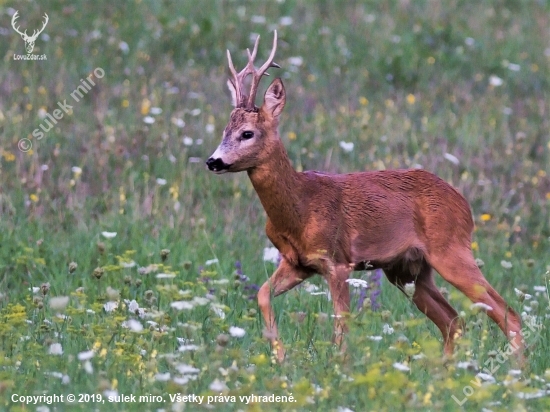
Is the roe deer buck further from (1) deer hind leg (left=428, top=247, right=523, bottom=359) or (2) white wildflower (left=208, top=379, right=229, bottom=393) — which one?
(2) white wildflower (left=208, top=379, right=229, bottom=393)

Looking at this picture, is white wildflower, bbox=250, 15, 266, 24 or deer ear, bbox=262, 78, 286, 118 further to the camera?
white wildflower, bbox=250, 15, 266, 24

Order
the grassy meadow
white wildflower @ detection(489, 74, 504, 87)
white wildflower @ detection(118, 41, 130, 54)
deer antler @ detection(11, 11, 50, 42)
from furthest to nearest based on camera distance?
white wildflower @ detection(489, 74, 504, 87) → white wildflower @ detection(118, 41, 130, 54) → deer antler @ detection(11, 11, 50, 42) → the grassy meadow

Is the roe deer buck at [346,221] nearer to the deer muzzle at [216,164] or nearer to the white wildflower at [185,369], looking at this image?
the deer muzzle at [216,164]

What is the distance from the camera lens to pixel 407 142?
11.8 m

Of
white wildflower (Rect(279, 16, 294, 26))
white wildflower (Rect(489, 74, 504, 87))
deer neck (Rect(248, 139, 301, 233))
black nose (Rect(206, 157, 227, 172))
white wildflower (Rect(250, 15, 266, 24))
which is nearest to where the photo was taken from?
black nose (Rect(206, 157, 227, 172))

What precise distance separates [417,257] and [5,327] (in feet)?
9.22

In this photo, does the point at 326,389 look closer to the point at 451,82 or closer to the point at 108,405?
the point at 108,405

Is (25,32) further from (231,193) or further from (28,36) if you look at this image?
(231,193)

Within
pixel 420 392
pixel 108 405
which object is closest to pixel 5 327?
pixel 108 405

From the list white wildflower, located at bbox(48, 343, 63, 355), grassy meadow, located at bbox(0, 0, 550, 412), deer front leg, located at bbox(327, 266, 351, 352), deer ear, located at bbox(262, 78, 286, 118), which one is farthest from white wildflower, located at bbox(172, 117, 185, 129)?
white wildflower, located at bbox(48, 343, 63, 355)

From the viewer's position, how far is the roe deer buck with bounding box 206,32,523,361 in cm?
719

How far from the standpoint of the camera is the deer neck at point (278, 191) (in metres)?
7.28

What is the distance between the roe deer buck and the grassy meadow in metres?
0.24

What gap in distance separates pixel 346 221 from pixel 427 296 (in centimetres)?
87
